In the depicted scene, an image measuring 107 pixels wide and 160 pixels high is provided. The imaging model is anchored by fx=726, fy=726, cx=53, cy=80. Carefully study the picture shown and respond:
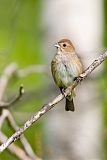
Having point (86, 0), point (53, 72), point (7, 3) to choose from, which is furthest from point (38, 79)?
point (53, 72)

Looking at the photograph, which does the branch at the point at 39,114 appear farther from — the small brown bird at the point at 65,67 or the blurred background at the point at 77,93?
the blurred background at the point at 77,93

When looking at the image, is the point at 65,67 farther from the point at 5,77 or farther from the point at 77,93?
the point at 77,93

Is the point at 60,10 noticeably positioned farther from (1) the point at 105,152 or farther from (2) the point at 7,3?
(2) the point at 7,3

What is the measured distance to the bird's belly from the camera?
6273mm

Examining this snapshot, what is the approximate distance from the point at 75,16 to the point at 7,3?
17.4 ft

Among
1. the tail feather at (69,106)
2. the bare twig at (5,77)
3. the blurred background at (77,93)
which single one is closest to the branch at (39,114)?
the bare twig at (5,77)

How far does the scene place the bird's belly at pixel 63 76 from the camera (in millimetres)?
6273

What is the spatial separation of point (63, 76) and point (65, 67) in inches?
3.7

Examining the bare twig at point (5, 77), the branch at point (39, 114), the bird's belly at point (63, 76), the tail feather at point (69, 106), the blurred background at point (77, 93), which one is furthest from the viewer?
the blurred background at point (77, 93)

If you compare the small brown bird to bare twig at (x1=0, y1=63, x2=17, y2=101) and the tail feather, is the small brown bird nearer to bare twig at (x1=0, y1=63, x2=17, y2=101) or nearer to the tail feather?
the tail feather

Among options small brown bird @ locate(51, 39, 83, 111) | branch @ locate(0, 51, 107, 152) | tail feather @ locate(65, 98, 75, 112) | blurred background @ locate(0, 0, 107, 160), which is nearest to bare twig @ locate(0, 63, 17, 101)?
small brown bird @ locate(51, 39, 83, 111)

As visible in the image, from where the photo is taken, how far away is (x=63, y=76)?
6336mm

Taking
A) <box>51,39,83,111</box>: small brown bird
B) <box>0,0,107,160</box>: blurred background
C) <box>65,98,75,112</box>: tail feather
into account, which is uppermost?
<box>0,0,107,160</box>: blurred background

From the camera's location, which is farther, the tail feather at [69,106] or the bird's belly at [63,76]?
the tail feather at [69,106]
